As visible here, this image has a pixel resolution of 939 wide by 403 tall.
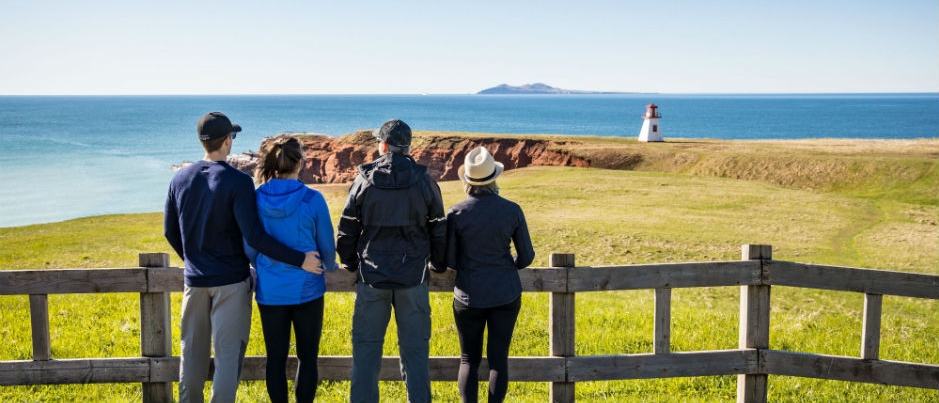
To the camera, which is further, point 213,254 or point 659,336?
point 659,336

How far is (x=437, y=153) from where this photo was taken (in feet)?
187

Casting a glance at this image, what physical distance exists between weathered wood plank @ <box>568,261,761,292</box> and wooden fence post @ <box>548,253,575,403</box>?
0.39 ft

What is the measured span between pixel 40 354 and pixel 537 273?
3.96 metres

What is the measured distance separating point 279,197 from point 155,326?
1.66 metres

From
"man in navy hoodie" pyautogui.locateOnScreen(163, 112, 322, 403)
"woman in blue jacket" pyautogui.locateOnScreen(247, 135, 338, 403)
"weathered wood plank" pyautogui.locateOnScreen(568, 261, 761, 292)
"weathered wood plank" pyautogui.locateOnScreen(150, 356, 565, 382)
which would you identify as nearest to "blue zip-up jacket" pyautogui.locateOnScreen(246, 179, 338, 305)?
"woman in blue jacket" pyautogui.locateOnScreen(247, 135, 338, 403)

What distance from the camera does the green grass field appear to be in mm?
8039

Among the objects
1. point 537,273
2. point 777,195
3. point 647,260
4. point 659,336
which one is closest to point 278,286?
point 537,273

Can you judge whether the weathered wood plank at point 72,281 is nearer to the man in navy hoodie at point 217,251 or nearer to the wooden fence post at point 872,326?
the man in navy hoodie at point 217,251

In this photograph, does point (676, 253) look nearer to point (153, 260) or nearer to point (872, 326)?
point (872, 326)

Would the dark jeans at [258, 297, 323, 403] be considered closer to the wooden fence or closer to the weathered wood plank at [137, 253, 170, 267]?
the wooden fence

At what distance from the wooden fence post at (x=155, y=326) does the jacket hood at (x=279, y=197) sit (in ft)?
3.69

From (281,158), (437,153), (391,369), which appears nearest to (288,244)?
(281,158)

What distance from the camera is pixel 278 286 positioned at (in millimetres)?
5402

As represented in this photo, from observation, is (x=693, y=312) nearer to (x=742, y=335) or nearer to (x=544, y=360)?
(x=742, y=335)
